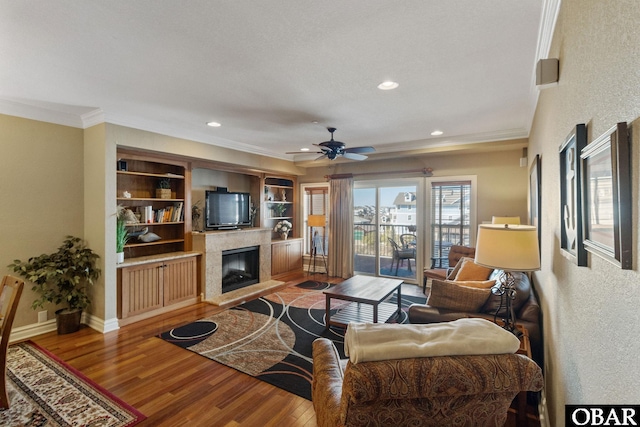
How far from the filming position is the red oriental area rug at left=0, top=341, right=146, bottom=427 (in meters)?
2.19

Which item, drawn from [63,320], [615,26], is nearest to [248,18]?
[615,26]

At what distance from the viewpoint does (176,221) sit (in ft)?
15.8

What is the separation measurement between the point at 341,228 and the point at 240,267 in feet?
7.32

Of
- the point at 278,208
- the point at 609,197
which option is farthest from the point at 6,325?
the point at 278,208

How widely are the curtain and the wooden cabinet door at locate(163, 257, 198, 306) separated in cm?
292

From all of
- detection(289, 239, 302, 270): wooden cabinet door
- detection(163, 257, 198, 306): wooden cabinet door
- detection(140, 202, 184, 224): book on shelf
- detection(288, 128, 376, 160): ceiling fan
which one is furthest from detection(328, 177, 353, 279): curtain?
detection(140, 202, 184, 224): book on shelf

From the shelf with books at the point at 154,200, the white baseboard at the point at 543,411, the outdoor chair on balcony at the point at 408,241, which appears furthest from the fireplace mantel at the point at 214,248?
the white baseboard at the point at 543,411

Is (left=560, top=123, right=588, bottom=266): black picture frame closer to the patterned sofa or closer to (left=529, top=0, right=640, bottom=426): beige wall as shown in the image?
(left=529, top=0, right=640, bottom=426): beige wall

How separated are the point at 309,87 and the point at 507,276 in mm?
2313

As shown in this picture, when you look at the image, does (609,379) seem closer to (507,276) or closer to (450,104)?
(507,276)

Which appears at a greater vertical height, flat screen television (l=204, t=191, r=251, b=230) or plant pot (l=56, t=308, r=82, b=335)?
flat screen television (l=204, t=191, r=251, b=230)

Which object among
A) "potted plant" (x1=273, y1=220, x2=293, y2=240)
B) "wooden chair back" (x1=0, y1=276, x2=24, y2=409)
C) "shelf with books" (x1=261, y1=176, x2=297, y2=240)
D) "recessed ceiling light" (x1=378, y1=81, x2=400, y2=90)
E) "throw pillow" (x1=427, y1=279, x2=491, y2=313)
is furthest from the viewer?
"potted plant" (x1=273, y1=220, x2=293, y2=240)

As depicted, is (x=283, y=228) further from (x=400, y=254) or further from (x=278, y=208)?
(x=400, y=254)

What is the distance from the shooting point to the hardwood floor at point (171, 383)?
2.25m
